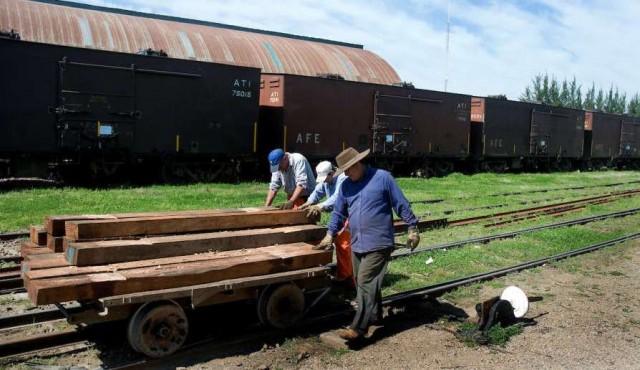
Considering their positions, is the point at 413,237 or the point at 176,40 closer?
the point at 413,237

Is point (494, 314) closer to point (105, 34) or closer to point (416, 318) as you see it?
point (416, 318)

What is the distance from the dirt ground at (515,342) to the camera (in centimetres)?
548

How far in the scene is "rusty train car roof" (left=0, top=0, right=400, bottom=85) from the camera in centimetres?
2234

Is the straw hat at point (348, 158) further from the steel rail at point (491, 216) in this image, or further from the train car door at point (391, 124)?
the train car door at point (391, 124)

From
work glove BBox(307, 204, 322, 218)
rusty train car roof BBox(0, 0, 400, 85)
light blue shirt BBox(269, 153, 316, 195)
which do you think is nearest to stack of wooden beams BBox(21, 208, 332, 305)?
work glove BBox(307, 204, 322, 218)

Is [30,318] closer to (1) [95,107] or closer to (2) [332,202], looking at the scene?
(2) [332,202]

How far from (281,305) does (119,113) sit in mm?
11414

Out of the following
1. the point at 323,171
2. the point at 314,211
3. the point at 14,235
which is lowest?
the point at 14,235

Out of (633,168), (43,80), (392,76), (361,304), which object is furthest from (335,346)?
(633,168)

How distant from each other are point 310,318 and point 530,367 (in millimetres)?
2202

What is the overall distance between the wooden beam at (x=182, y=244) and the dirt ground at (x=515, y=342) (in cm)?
105

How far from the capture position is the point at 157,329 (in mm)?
5172

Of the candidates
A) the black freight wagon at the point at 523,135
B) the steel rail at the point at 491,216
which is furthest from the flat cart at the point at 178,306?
the black freight wagon at the point at 523,135

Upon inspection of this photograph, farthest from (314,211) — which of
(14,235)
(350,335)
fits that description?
(14,235)
